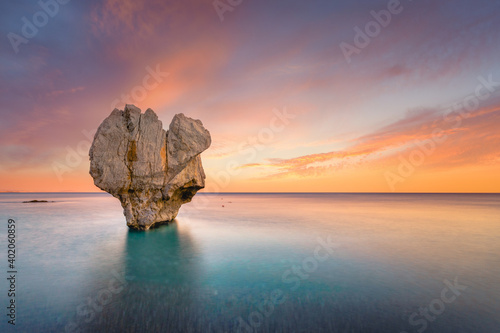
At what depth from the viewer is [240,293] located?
7.75 m

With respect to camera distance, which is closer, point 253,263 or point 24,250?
point 253,263

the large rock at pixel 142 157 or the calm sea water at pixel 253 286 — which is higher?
the large rock at pixel 142 157

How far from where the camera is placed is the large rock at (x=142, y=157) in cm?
1548

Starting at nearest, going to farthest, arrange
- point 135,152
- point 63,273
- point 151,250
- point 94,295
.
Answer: point 94,295
point 63,273
point 151,250
point 135,152

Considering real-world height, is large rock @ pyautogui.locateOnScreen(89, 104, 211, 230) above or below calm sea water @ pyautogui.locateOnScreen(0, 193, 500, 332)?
above

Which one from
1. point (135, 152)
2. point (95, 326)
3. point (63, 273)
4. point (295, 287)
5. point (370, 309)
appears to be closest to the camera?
point (95, 326)

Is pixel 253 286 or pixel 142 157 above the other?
pixel 142 157

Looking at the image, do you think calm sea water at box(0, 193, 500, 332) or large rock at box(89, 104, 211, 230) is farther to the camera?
large rock at box(89, 104, 211, 230)

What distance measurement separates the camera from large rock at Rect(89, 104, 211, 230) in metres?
15.5

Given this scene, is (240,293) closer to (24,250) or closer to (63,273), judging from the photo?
(63,273)

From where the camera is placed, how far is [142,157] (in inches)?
615

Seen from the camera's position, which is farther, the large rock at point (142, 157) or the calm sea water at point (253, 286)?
the large rock at point (142, 157)

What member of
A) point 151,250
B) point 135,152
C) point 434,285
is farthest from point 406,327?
point 135,152

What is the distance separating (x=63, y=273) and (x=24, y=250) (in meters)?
7.06
